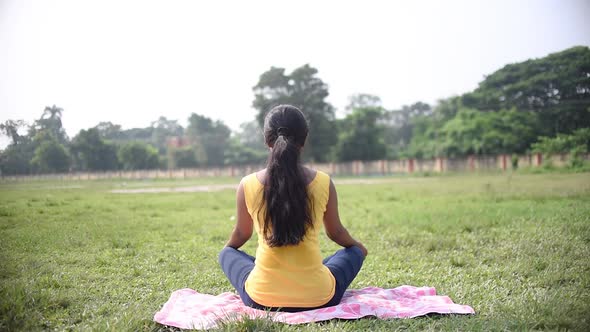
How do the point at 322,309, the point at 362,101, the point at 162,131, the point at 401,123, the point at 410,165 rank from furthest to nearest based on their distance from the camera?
1. the point at 401,123
2. the point at 362,101
3. the point at 410,165
4. the point at 162,131
5. the point at 322,309

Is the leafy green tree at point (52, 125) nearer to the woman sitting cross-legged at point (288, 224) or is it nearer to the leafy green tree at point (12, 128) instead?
the leafy green tree at point (12, 128)

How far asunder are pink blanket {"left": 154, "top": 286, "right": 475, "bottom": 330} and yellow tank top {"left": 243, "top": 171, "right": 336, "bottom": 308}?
0.08 m

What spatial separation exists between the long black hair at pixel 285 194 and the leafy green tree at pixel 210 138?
22.8ft

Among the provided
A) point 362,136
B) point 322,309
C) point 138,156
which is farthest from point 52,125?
point 362,136

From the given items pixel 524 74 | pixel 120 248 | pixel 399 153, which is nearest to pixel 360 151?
pixel 399 153

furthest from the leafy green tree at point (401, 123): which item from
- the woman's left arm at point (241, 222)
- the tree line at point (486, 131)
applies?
the woman's left arm at point (241, 222)

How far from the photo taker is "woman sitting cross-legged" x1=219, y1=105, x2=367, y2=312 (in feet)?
8.28

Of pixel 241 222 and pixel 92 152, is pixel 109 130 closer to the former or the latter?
pixel 92 152

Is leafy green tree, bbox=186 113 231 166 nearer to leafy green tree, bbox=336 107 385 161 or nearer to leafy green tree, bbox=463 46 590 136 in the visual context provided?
leafy green tree, bbox=463 46 590 136

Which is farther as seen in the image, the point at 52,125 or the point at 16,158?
the point at 52,125

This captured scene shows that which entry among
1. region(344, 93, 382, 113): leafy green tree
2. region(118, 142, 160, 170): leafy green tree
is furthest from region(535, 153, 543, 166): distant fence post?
region(344, 93, 382, 113): leafy green tree

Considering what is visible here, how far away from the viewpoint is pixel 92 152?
199 inches

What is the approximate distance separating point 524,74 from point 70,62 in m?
5.65

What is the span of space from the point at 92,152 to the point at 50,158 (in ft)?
1.55
